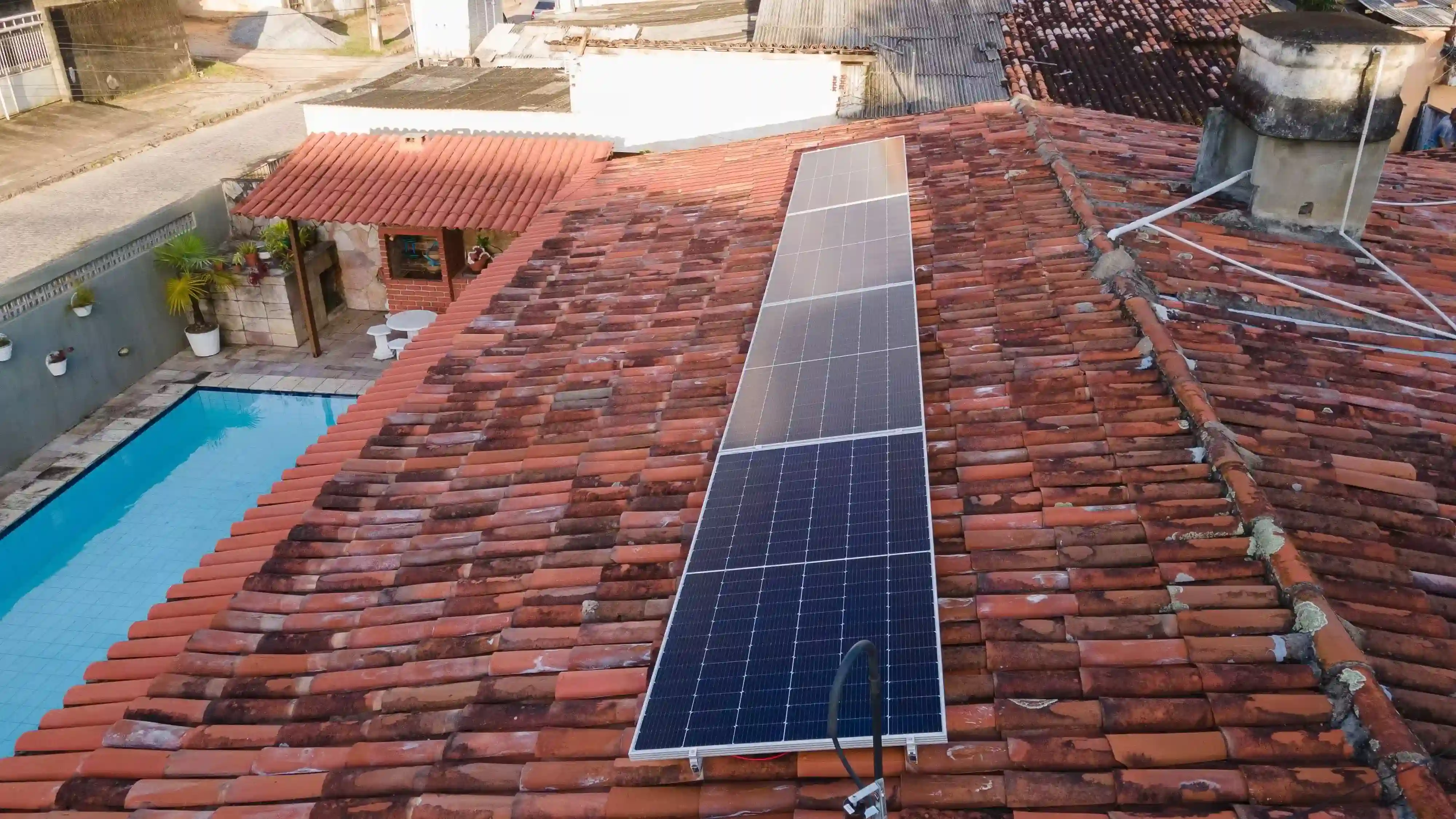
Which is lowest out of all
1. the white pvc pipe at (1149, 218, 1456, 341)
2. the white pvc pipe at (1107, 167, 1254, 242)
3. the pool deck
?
the pool deck

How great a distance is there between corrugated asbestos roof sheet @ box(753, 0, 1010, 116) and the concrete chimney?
7.11 meters

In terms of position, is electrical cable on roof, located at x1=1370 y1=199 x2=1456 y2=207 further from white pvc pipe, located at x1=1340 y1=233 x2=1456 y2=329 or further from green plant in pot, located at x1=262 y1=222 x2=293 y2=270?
green plant in pot, located at x1=262 y1=222 x2=293 y2=270

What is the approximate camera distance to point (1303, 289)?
8203mm

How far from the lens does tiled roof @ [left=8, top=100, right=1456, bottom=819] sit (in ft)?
14.2

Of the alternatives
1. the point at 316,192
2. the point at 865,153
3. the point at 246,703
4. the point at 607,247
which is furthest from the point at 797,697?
the point at 316,192

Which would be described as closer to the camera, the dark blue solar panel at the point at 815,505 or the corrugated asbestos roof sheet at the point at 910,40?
the dark blue solar panel at the point at 815,505

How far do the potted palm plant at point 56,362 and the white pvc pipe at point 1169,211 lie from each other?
55.3 ft

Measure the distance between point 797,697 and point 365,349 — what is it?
1807 cm

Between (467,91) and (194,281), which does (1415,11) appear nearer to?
(467,91)

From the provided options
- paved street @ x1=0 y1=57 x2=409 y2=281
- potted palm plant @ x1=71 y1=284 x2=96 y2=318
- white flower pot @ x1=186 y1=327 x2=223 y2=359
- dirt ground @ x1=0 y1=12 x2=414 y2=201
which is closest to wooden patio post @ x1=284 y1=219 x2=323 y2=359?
white flower pot @ x1=186 y1=327 x2=223 y2=359

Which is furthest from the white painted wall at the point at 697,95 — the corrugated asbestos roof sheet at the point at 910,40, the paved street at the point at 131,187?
the paved street at the point at 131,187

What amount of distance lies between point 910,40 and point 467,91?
8897mm

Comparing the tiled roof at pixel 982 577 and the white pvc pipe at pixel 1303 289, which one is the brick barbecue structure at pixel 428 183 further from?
the white pvc pipe at pixel 1303 289

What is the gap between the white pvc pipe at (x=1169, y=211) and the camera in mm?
8383
